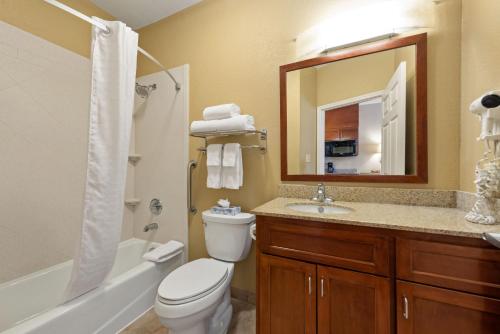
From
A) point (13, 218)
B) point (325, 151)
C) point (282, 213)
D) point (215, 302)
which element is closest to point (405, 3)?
point (325, 151)

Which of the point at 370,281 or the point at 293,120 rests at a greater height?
the point at 293,120

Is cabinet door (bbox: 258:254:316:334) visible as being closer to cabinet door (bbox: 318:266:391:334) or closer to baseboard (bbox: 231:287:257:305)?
cabinet door (bbox: 318:266:391:334)

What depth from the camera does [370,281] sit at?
3.01 feet

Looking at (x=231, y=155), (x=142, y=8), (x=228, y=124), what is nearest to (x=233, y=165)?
(x=231, y=155)

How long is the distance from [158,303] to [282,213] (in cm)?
84

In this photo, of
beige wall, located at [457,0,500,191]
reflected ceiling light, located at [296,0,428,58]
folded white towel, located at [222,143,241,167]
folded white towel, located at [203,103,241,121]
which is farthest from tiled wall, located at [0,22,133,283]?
beige wall, located at [457,0,500,191]

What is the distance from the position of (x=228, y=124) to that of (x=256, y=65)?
0.55 m

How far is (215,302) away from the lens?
123 centimetres

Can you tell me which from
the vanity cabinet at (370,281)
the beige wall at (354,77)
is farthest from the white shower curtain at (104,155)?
the beige wall at (354,77)

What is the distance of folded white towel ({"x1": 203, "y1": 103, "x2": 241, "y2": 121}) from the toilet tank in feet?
2.47

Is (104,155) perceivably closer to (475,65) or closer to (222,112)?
(222,112)

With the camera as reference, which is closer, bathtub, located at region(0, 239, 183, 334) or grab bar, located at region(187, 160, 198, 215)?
bathtub, located at region(0, 239, 183, 334)

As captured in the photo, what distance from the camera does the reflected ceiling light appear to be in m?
1.27

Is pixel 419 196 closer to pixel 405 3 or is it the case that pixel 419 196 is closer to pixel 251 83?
pixel 405 3
